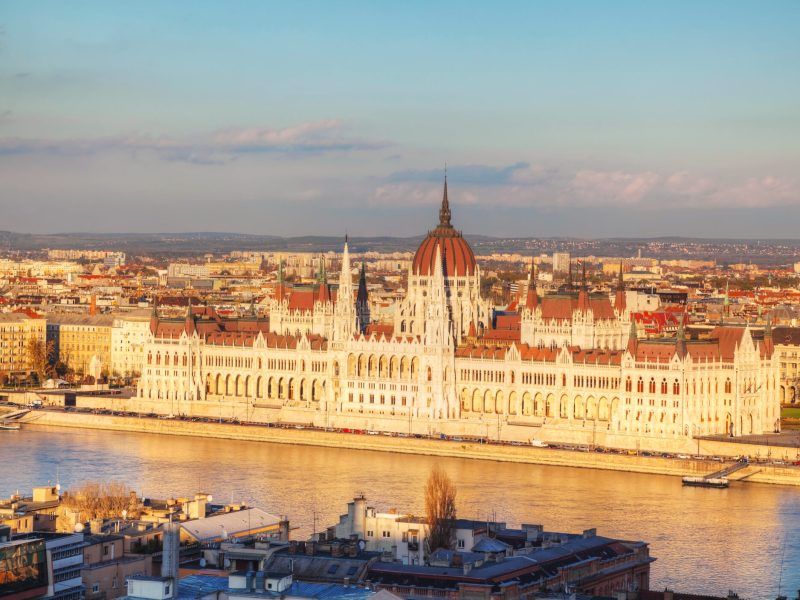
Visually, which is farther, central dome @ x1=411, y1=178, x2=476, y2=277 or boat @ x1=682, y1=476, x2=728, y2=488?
central dome @ x1=411, y1=178, x2=476, y2=277

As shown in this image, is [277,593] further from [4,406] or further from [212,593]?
[4,406]

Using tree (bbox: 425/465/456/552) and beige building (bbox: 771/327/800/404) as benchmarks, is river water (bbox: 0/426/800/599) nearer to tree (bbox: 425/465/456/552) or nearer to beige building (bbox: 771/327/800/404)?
tree (bbox: 425/465/456/552)

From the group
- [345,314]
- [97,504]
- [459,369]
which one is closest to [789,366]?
[459,369]

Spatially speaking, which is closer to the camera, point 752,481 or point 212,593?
point 212,593

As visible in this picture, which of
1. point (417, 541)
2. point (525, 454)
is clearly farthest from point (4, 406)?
point (417, 541)

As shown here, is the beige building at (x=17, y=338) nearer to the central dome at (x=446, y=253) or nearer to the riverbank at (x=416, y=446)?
the riverbank at (x=416, y=446)

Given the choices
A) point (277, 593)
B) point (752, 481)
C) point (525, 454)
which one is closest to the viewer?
point (277, 593)

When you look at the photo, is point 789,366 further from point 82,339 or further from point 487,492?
point 82,339

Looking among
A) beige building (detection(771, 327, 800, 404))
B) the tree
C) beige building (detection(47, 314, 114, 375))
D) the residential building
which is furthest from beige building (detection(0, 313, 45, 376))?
the residential building
